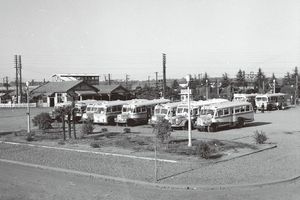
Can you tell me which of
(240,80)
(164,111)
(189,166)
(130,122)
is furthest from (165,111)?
(240,80)

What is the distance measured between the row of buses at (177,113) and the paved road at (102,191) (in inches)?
472

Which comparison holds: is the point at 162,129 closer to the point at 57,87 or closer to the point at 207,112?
the point at 207,112

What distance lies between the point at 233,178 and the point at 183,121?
16.2 metres

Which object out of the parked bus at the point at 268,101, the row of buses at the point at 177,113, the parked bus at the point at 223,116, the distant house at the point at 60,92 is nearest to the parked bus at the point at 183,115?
the row of buses at the point at 177,113

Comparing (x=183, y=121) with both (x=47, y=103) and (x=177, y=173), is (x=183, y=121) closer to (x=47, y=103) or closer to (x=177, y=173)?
(x=177, y=173)

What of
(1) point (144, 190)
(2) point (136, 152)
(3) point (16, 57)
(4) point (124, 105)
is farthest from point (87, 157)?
(3) point (16, 57)

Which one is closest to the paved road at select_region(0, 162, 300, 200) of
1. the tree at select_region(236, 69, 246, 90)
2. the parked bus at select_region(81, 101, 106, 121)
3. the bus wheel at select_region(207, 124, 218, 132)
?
the bus wheel at select_region(207, 124, 218, 132)

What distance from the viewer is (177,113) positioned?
1208 inches

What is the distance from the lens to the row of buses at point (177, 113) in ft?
93.7

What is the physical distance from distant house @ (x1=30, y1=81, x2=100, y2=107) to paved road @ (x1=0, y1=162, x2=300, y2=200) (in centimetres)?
5203

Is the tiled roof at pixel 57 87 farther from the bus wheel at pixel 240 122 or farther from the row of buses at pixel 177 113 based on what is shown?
the bus wheel at pixel 240 122

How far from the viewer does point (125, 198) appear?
11344 millimetres

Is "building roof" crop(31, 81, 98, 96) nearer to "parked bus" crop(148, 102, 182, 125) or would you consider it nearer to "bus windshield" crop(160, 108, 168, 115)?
"parked bus" crop(148, 102, 182, 125)

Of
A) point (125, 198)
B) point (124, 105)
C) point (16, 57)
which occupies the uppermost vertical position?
point (16, 57)
